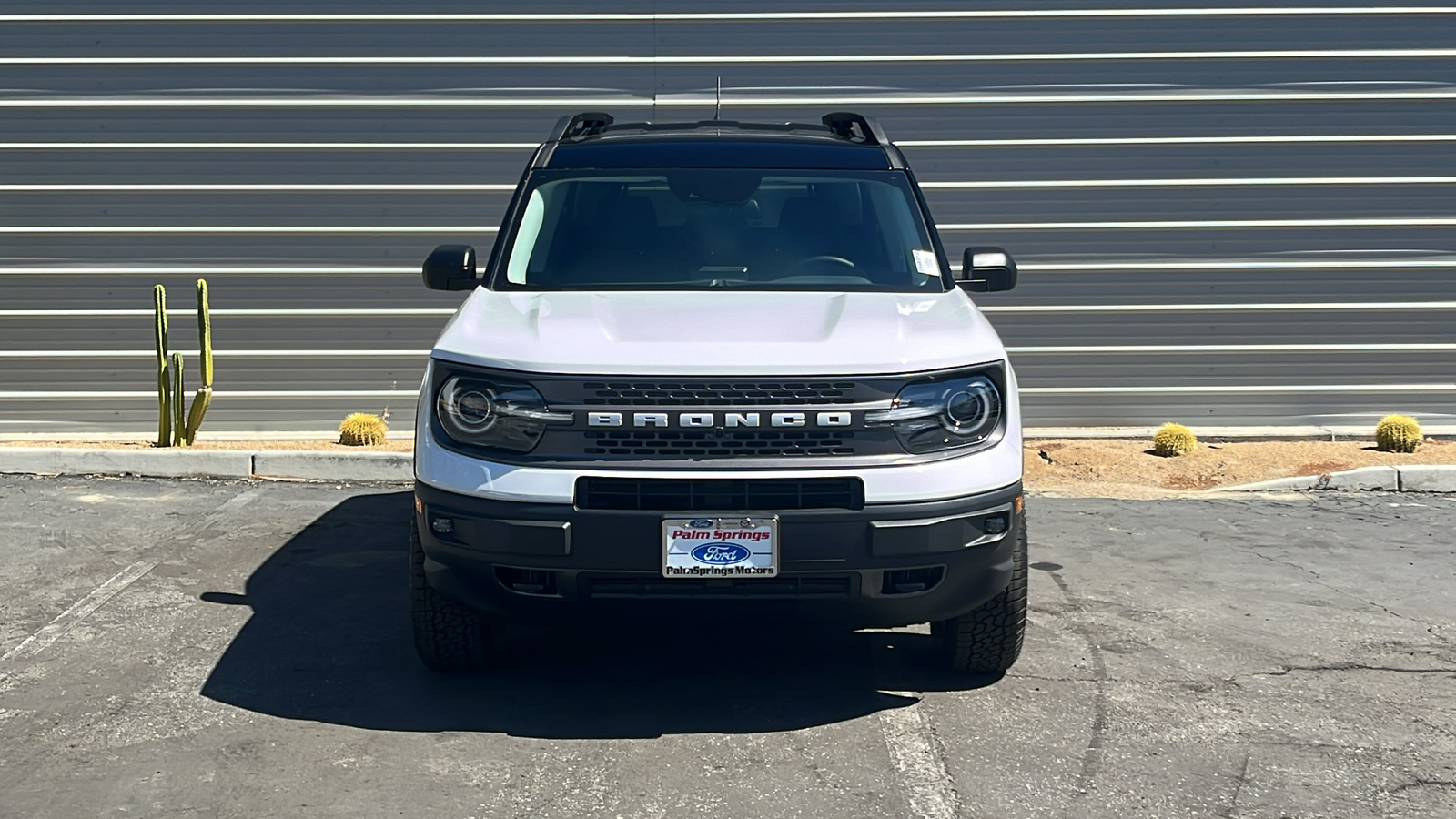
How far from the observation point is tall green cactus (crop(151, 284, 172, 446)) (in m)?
10.1

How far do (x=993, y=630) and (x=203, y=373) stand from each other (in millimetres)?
6597

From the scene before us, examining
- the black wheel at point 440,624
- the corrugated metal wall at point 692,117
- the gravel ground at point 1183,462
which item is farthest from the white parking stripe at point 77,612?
the gravel ground at point 1183,462

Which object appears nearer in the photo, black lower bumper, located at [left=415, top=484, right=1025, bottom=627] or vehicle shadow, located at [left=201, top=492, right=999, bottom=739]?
black lower bumper, located at [left=415, top=484, right=1025, bottom=627]

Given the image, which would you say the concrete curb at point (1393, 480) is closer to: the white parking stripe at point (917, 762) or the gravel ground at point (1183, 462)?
the gravel ground at point (1183, 462)

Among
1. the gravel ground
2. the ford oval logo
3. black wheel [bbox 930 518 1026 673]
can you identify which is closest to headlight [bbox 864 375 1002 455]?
black wheel [bbox 930 518 1026 673]

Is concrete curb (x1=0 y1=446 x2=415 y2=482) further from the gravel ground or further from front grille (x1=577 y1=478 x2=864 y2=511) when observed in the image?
front grille (x1=577 y1=478 x2=864 y2=511)

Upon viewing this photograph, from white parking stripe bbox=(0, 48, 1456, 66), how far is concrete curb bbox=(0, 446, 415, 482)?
2933 millimetres

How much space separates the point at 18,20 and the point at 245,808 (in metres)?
8.47

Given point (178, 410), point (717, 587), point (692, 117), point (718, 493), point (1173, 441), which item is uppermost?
point (692, 117)

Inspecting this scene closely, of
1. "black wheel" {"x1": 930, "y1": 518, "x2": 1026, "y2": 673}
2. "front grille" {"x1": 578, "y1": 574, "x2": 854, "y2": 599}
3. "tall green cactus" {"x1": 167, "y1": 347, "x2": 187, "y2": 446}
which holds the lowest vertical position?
"tall green cactus" {"x1": 167, "y1": 347, "x2": 187, "y2": 446}

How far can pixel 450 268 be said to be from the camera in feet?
19.9

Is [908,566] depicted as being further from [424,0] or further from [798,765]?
[424,0]

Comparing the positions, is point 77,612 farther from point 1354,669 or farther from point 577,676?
point 1354,669

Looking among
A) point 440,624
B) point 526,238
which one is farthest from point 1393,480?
point 440,624
